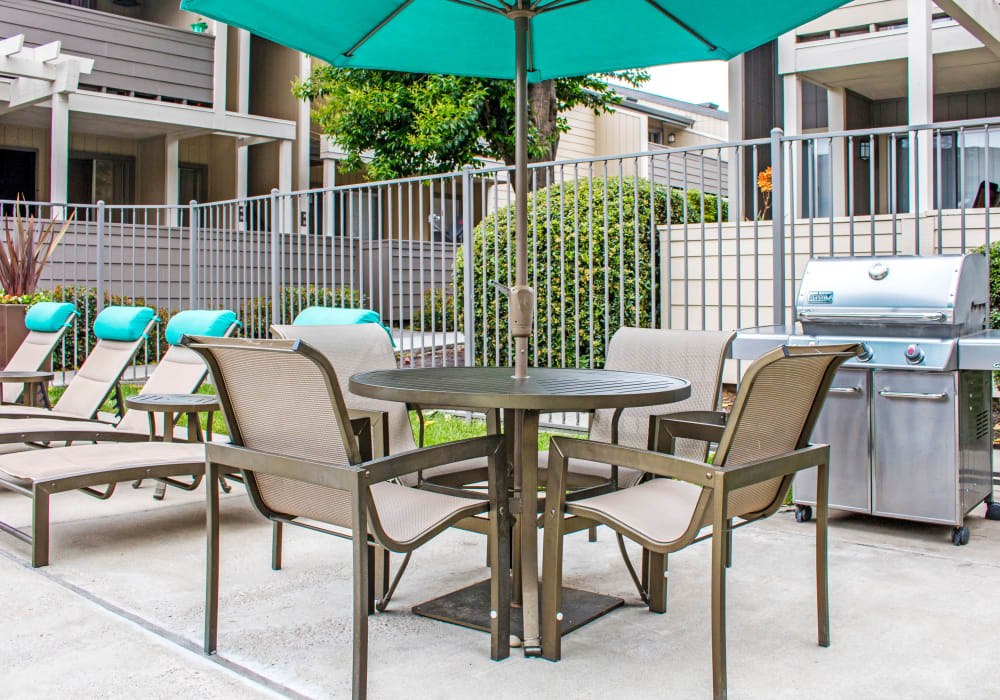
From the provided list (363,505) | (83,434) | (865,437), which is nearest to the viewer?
(363,505)

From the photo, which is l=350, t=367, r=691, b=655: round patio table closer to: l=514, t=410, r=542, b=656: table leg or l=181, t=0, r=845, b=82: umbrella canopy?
l=514, t=410, r=542, b=656: table leg

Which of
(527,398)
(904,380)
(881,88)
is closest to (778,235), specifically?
(904,380)

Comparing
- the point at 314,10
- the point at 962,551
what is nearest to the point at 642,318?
the point at 962,551

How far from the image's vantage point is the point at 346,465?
238 centimetres

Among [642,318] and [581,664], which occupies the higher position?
[642,318]

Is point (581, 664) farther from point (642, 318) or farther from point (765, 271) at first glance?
point (765, 271)

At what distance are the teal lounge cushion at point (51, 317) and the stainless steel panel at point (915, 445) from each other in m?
5.52

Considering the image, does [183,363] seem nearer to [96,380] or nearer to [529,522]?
[96,380]

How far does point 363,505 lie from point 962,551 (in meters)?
2.93

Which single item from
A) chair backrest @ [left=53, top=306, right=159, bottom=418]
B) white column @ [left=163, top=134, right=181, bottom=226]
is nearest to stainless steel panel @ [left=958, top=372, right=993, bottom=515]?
chair backrest @ [left=53, top=306, right=159, bottom=418]

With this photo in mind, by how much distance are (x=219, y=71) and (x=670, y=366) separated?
13.2 metres

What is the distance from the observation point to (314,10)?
12.7 ft

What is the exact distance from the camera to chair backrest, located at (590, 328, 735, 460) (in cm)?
359

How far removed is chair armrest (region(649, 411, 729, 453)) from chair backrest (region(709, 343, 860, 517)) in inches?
19.9
